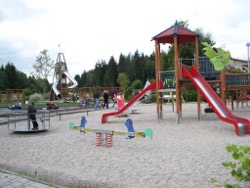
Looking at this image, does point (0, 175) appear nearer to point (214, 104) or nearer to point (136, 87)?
point (214, 104)

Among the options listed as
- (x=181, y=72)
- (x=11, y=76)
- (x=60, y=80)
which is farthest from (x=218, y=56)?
(x=11, y=76)

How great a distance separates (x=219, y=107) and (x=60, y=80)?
4199 cm

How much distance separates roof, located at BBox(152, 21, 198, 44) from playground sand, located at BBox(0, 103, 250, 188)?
5391 millimetres

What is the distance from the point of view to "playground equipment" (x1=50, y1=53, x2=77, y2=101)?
46153 mm

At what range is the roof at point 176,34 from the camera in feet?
42.8

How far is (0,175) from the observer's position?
543cm

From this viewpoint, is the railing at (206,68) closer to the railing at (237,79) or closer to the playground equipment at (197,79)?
the playground equipment at (197,79)

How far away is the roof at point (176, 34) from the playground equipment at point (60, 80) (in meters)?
33.1

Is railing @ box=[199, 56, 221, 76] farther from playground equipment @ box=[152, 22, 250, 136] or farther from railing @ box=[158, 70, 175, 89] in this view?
railing @ box=[158, 70, 175, 89]

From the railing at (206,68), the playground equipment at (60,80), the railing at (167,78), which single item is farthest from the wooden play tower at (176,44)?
the playground equipment at (60,80)

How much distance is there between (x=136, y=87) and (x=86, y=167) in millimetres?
42436

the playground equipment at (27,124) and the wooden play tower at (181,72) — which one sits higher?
the wooden play tower at (181,72)

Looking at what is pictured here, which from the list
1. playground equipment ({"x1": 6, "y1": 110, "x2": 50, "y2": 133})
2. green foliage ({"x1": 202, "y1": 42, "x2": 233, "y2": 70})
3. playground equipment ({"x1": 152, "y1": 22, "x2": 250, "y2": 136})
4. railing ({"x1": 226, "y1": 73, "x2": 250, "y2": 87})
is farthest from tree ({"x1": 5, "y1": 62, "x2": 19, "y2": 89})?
green foliage ({"x1": 202, "y1": 42, "x2": 233, "y2": 70})

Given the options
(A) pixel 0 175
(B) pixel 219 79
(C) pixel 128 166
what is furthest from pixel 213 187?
(B) pixel 219 79
